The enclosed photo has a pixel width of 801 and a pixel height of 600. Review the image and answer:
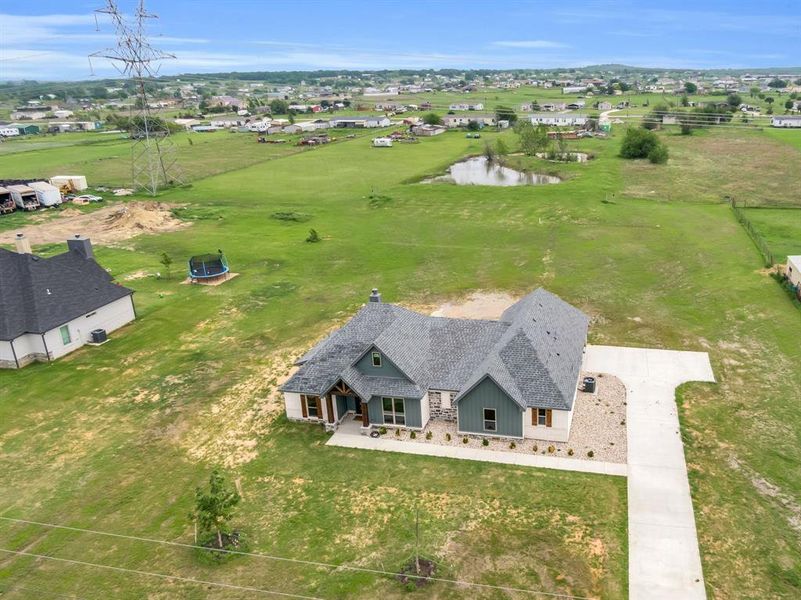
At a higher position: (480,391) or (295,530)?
(480,391)

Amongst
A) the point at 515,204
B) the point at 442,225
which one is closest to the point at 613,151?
the point at 515,204

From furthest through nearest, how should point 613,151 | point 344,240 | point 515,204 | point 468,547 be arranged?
point 613,151 → point 515,204 → point 344,240 → point 468,547

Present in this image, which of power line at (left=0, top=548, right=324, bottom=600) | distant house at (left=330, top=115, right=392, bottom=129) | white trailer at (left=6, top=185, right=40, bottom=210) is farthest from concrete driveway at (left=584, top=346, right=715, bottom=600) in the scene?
distant house at (left=330, top=115, right=392, bottom=129)

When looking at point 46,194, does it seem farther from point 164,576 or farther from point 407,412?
point 164,576

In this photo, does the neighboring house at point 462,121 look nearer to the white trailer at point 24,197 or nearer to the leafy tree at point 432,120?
the leafy tree at point 432,120

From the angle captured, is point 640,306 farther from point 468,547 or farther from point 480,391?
point 468,547

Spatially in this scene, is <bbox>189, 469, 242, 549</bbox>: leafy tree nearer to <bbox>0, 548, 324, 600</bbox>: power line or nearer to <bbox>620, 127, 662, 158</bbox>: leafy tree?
<bbox>0, 548, 324, 600</bbox>: power line

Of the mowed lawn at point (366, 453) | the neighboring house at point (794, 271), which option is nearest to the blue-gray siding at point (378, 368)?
the mowed lawn at point (366, 453)
